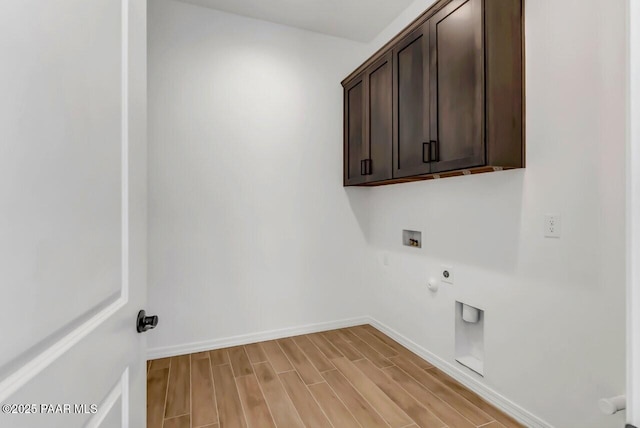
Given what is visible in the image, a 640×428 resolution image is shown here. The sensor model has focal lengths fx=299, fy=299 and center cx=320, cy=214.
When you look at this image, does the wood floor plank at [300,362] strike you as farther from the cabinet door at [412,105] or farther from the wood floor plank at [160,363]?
the cabinet door at [412,105]

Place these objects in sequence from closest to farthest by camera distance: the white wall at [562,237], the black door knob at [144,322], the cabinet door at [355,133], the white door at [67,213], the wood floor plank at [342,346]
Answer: the white door at [67,213]
the black door knob at [144,322]
the white wall at [562,237]
the wood floor plank at [342,346]
the cabinet door at [355,133]

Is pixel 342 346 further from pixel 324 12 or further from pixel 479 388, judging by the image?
pixel 324 12

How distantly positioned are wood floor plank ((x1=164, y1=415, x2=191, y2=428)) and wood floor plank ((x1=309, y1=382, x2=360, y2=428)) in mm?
755

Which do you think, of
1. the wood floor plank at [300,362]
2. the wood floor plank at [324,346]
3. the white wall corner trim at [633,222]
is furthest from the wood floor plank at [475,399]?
the white wall corner trim at [633,222]

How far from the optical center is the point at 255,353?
2543 mm

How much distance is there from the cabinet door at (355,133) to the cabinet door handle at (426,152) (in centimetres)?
77

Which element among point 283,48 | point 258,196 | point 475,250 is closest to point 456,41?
point 475,250

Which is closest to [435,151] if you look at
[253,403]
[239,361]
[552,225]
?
[552,225]

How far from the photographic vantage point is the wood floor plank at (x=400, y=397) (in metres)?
1.69

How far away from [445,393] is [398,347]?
70 cm

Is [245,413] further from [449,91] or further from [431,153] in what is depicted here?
[449,91]

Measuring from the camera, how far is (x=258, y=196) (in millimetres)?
2801

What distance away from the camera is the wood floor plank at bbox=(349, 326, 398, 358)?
254 cm

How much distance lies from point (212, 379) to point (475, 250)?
2.04 metres
